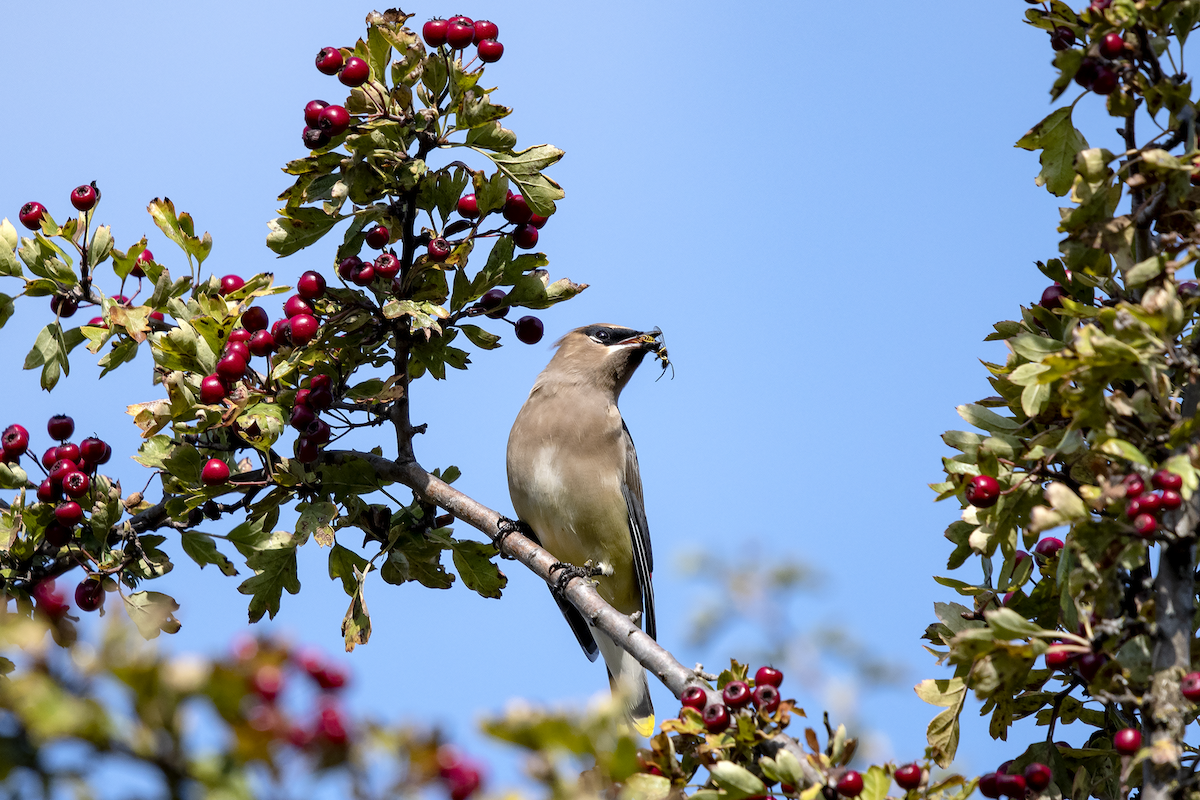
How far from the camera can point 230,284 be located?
470 cm

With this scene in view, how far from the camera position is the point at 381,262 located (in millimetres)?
4543

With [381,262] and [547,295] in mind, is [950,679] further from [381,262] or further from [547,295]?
[381,262]

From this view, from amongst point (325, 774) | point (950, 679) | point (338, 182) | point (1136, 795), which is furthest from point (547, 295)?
point (325, 774)

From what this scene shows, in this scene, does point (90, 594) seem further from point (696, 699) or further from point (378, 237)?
point (696, 699)

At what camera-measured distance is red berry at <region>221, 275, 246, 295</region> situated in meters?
4.68

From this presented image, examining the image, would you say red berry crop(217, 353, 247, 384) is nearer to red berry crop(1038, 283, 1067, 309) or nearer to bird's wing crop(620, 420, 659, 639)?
red berry crop(1038, 283, 1067, 309)

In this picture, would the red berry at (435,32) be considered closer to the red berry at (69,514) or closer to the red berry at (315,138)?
the red berry at (315,138)

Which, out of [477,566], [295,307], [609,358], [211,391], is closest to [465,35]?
[295,307]

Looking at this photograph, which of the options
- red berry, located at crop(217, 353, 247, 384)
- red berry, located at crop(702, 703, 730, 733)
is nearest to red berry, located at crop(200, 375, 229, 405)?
red berry, located at crop(217, 353, 247, 384)

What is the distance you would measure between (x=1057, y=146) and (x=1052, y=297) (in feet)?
1.58

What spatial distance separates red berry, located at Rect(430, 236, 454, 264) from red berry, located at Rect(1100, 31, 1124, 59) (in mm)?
2417

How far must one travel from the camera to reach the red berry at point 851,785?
9.67ft

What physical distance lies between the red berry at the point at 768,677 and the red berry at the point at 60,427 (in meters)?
2.95

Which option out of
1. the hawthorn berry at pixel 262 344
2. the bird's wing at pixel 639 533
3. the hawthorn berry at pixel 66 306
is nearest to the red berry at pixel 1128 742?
the hawthorn berry at pixel 262 344
